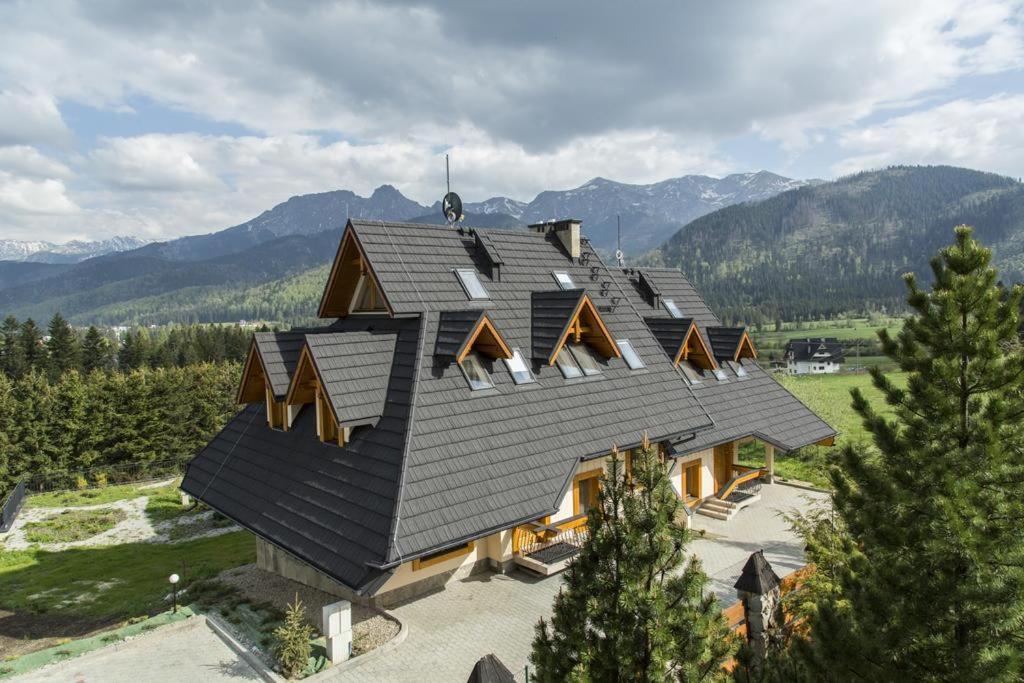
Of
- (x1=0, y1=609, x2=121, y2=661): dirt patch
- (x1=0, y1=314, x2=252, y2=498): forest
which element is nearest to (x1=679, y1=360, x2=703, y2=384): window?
(x1=0, y1=609, x2=121, y2=661): dirt patch

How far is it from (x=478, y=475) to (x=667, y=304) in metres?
14.4

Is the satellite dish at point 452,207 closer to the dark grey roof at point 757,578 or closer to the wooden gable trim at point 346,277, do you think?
the wooden gable trim at point 346,277

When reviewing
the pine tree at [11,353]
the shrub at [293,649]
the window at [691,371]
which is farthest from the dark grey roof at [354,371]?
the pine tree at [11,353]

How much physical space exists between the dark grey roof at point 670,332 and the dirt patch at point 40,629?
18.2 metres

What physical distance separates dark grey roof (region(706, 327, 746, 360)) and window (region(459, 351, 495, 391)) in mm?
11586

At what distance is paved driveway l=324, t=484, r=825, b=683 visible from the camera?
10.1 metres

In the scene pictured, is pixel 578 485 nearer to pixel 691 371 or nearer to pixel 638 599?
pixel 691 371

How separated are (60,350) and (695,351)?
7779 cm

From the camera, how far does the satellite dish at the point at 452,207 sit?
19812 millimetres

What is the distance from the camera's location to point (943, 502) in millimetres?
5504

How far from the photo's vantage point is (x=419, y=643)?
10836 millimetres

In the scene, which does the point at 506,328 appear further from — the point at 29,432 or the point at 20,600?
the point at 29,432

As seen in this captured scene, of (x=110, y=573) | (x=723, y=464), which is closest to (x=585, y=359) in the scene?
(x=723, y=464)

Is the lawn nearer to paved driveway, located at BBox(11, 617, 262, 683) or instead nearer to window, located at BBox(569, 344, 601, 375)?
window, located at BBox(569, 344, 601, 375)
